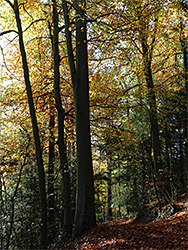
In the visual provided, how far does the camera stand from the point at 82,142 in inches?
253

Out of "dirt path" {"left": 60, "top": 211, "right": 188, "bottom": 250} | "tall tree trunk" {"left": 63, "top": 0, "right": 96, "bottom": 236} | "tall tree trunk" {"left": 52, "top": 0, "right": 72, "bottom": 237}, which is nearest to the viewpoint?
"dirt path" {"left": 60, "top": 211, "right": 188, "bottom": 250}

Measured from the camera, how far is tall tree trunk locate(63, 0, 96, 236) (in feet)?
20.0

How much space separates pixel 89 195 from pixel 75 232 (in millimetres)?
970

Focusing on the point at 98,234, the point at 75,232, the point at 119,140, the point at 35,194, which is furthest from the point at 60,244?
the point at 119,140

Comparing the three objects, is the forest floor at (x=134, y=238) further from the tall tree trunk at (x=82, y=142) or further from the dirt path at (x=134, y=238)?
the tall tree trunk at (x=82, y=142)

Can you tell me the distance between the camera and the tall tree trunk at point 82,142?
611 centimetres

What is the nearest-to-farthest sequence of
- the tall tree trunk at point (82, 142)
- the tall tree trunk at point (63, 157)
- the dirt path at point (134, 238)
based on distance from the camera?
the dirt path at point (134, 238), the tall tree trunk at point (82, 142), the tall tree trunk at point (63, 157)

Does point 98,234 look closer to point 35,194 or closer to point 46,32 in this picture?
point 35,194

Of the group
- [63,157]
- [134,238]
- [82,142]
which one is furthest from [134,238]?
[63,157]

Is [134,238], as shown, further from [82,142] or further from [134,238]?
[82,142]

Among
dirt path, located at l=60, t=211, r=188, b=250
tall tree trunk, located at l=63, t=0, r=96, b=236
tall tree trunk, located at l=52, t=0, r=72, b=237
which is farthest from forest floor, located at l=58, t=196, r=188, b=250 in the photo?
tall tree trunk, located at l=52, t=0, r=72, b=237

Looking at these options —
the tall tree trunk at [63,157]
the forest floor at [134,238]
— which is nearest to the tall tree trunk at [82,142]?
the forest floor at [134,238]

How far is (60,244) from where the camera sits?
6543mm

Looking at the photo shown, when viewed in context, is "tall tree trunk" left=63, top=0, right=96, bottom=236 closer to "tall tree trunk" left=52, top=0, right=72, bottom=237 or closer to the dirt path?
the dirt path
